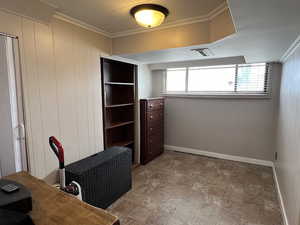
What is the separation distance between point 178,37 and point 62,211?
2.07m

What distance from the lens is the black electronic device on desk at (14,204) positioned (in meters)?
0.72

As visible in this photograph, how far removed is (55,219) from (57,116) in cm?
140

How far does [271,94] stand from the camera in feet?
10.5

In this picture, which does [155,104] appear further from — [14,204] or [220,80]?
[14,204]

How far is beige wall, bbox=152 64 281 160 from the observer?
3.31 m

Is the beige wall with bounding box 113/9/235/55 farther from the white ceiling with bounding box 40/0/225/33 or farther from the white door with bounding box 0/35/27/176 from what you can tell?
the white door with bounding box 0/35/27/176

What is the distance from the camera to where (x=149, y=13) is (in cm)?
171

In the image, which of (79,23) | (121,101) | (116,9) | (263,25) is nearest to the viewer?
(263,25)

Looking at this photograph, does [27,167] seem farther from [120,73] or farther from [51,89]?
[120,73]

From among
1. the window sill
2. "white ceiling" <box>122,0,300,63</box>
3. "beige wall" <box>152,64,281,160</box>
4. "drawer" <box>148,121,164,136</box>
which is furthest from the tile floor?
"white ceiling" <box>122,0,300,63</box>

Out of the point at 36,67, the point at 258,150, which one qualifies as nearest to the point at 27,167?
the point at 36,67

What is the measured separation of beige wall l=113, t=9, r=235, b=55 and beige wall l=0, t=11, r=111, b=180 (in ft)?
1.09

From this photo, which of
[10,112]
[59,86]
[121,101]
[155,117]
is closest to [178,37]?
[59,86]

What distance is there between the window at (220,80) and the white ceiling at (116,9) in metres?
1.92
